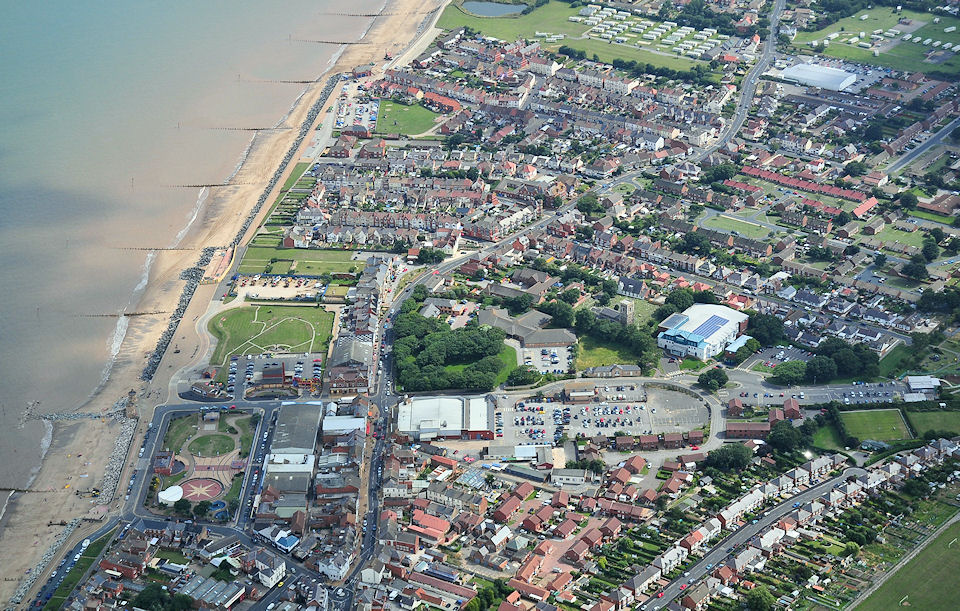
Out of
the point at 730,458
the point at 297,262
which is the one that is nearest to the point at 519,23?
the point at 297,262

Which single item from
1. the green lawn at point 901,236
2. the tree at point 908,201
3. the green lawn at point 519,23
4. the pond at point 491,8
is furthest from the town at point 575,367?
the pond at point 491,8

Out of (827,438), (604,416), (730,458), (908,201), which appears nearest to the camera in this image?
(730,458)

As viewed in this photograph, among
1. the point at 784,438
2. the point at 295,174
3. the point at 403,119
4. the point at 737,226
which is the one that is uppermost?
the point at 784,438

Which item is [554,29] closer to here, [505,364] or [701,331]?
[701,331]

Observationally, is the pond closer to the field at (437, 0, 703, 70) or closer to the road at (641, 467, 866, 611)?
the field at (437, 0, 703, 70)

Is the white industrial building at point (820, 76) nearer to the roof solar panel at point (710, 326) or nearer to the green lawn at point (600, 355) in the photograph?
the roof solar panel at point (710, 326)

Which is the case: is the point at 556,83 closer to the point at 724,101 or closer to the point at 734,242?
the point at 724,101
